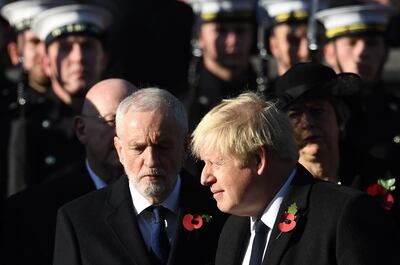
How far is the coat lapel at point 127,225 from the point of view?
239 inches

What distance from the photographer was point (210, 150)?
5.51 metres

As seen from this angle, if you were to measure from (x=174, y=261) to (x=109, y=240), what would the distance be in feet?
1.07

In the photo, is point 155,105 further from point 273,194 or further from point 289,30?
point 289,30

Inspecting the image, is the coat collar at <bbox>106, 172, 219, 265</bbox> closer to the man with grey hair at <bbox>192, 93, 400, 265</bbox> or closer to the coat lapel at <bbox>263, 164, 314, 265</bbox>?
the man with grey hair at <bbox>192, 93, 400, 265</bbox>

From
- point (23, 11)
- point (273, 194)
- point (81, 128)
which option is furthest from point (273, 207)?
point (23, 11)

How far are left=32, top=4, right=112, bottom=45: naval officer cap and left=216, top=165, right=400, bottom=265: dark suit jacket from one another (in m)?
3.49

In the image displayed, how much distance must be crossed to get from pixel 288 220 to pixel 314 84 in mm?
1432

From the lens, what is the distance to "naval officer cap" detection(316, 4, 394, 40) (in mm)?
8555

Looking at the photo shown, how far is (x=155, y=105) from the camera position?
625 centimetres

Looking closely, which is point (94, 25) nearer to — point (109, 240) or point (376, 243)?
point (109, 240)

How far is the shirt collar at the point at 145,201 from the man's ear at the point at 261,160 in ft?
3.14

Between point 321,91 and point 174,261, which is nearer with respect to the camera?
point 174,261

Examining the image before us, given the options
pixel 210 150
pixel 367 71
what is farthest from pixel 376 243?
pixel 367 71

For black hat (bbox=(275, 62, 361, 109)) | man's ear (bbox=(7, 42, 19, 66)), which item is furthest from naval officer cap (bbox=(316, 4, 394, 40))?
man's ear (bbox=(7, 42, 19, 66))
